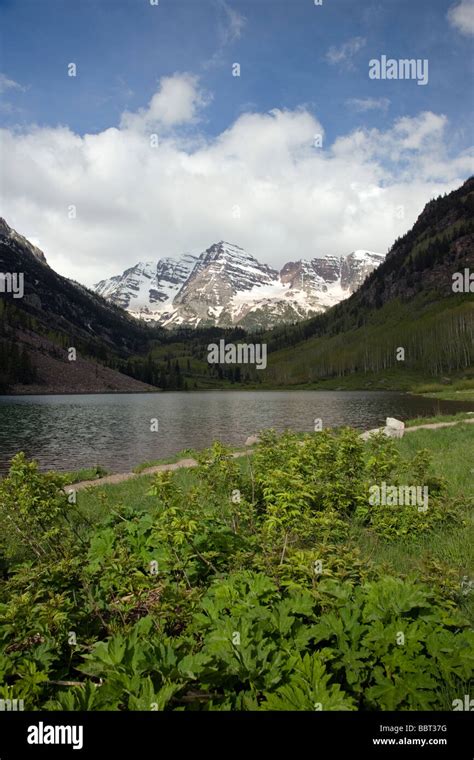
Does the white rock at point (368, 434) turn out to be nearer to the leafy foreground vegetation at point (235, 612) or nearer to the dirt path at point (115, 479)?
the leafy foreground vegetation at point (235, 612)

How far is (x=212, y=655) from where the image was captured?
4.26 metres

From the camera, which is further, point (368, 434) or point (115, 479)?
point (368, 434)

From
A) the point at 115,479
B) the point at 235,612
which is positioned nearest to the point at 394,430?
the point at 115,479

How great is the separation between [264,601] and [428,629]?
6.21 ft

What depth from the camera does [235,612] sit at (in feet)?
16.1

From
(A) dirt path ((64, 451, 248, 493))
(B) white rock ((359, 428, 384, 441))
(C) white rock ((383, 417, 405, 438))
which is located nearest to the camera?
(B) white rock ((359, 428, 384, 441))

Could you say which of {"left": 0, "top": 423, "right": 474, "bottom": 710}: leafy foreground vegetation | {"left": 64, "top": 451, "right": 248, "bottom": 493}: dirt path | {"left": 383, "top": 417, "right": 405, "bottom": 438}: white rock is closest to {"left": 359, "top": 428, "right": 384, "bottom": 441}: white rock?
{"left": 383, "top": 417, "right": 405, "bottom": 438}: white rock

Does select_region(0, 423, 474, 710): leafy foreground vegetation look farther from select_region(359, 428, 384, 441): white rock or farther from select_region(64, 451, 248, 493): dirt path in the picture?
select_region(64, 451, 248, 493): dirt path

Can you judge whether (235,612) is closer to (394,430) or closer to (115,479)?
(115,479)

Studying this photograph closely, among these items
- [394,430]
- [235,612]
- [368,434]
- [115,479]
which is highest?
[235,612]

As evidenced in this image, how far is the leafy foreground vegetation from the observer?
3.98m

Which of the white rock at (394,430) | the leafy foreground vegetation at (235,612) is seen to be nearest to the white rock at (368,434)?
the white rock at (394,430)

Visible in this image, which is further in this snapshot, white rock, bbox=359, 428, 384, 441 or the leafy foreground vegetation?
white rock, bbox=359, 428, 384, 441
